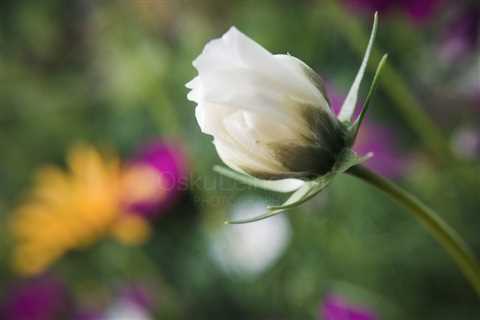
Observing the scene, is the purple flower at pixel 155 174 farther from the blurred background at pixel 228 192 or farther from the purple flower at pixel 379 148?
the purple flower at pixel 379 148

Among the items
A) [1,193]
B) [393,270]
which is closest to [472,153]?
[393,270]

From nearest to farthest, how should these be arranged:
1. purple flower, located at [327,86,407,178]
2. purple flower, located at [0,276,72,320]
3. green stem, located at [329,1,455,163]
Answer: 1. green stem, located at [329,1,455,163]
2. purple flower, located at [327,86,407,178]
3. purple flower, located at [0,276,72,320]

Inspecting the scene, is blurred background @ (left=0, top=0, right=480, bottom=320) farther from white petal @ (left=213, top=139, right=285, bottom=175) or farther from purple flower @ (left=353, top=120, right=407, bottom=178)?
white petal @ (left=213, top=139, right=285, bottom=175)

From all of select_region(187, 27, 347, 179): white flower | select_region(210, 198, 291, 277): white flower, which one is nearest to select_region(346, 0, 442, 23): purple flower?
select_region(210, 198, 291, 277): white flower

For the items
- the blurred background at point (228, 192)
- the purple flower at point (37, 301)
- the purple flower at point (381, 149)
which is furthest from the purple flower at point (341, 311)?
the purple flower at point (37, 301)

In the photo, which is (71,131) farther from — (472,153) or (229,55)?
(229,55)

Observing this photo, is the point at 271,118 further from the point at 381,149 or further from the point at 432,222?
the point at 381,149

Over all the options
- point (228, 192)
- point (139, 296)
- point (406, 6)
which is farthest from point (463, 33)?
point (139, 296)
